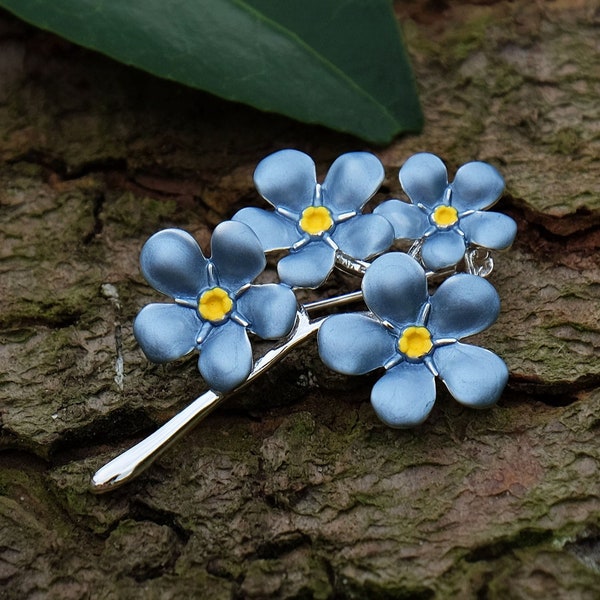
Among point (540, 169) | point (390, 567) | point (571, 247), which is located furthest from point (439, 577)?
point (540, 169)

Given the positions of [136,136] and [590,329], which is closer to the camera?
[590,329]

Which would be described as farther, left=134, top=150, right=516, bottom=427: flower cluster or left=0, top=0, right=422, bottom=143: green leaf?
left=0, top=0, right=422, bottom=143: green leaf

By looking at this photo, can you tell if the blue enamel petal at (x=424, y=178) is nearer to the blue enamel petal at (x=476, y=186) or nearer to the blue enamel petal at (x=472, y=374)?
the blue enamel petal at (x=476, y=186)

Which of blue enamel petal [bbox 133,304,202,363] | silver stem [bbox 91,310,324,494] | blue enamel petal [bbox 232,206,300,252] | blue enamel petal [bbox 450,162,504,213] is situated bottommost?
silver stem [bbox 91,310,324,494]

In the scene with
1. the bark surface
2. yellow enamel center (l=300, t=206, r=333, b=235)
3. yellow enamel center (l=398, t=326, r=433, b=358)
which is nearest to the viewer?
the bark surface

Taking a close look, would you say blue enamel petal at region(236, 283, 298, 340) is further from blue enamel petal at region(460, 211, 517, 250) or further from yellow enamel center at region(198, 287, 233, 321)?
blue enamel petal at region(460, 211, 517, 250)

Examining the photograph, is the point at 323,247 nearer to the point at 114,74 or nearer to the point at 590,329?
the point at 590,329

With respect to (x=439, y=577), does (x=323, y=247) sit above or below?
above

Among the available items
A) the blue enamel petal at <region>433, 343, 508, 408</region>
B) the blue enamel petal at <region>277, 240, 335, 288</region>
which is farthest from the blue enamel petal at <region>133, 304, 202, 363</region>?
the blue enamel petal at <region>433, 343, 508, 408</region>
